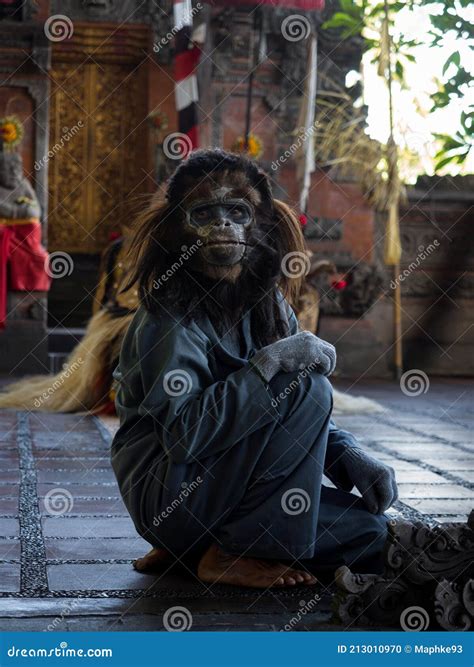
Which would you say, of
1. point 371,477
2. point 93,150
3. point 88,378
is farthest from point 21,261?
point 371,477

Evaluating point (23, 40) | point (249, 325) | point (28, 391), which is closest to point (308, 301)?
point (28, 391)

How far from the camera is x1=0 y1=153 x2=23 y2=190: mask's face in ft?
29.3

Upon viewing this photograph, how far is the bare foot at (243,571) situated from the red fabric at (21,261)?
250 inches

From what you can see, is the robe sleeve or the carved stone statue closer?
the robe sleeve

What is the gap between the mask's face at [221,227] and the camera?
270 centimetres

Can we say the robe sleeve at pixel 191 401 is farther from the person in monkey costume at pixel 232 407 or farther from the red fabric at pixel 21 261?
the red fabric at pixel 21 261

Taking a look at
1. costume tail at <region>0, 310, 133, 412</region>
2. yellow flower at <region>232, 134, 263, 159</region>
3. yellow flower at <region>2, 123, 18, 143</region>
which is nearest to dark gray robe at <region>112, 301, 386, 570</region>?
costume tail at <region>0, 310, 133, 412</region>

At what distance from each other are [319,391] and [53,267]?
24.8 ft

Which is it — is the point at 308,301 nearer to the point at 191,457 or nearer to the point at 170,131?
the point at 170,131

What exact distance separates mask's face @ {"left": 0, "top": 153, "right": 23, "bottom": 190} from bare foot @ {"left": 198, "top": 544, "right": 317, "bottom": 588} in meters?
6.66

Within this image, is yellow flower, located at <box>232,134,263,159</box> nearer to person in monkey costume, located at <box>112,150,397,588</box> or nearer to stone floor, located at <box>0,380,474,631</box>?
stone floor, located at <box>0,380,474,631</box>

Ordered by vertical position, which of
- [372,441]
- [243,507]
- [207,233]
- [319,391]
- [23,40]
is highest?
[23,40]

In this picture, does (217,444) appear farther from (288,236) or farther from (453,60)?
(453,60)

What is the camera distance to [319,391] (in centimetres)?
264
